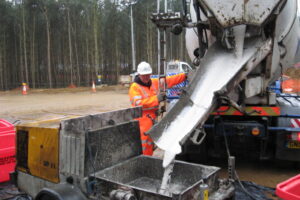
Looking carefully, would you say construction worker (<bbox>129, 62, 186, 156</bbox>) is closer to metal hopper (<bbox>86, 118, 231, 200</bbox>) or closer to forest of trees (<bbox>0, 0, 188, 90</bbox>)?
metal hopper (<bbox>86, 118, 231, 200</bbox>)

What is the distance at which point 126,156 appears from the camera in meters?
3.11

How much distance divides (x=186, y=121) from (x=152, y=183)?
2.42ft

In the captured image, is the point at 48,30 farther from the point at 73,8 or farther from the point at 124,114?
the point at 124,114

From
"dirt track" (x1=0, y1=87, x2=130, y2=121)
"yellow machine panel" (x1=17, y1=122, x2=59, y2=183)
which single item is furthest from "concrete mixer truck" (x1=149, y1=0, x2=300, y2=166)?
"dirt track" (x1=0, y1=87, x2=130, y2=121)

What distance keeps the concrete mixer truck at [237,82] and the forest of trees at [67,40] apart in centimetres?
1985

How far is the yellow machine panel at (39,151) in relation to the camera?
111 inches

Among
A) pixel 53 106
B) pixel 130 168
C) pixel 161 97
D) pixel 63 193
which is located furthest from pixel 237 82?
pixel 53 106

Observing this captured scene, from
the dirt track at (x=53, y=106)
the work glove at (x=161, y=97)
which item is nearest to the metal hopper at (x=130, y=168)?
the work glove at (x=161, y=97)

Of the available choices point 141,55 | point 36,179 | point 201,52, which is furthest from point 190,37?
point 141,55

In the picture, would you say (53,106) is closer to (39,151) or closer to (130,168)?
(39,151)

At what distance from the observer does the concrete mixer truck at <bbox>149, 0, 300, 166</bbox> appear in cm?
304

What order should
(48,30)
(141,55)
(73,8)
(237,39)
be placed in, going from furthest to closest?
(141,55)
(73,8)
(48,30)
(237,39)

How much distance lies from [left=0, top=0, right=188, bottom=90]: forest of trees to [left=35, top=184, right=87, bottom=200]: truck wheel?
21.7 metres

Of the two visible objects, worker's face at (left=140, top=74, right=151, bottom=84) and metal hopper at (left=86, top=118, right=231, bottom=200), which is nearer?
metal hopper at (left=86, top=118, right=231, bottom=200)
